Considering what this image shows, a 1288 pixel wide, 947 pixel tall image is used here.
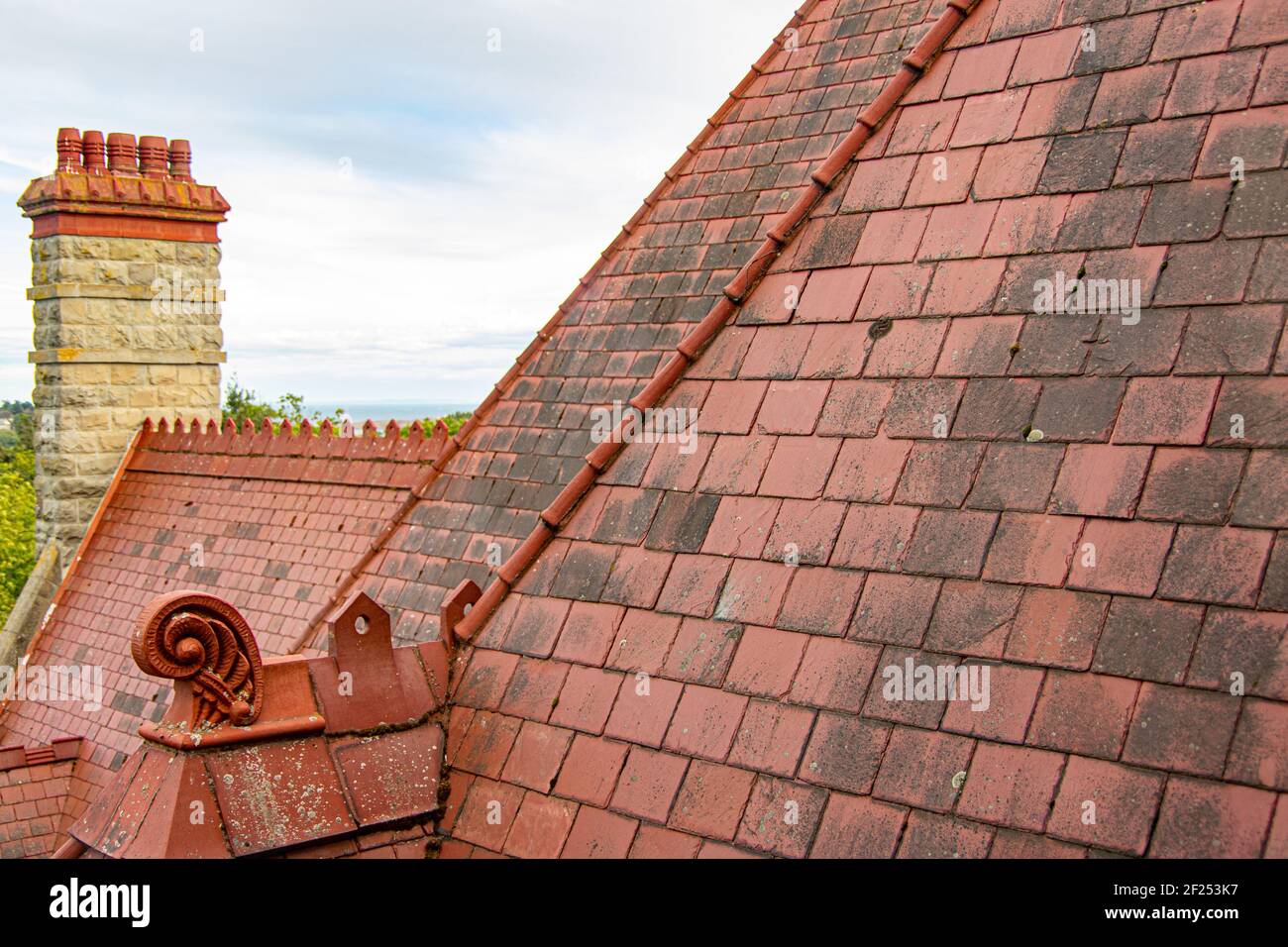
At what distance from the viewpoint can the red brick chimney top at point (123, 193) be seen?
15891 mm

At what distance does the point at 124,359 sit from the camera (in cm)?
1656

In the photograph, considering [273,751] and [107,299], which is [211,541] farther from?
[273,751]

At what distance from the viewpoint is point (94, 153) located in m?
16.2

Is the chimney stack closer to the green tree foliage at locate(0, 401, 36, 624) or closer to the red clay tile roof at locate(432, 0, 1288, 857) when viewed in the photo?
the green tree foliage at locate(0, 401, 36, 624)

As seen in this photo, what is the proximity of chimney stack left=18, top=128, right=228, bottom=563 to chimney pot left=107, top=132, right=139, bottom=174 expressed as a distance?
13 millimetres

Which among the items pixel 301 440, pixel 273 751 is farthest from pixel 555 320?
pixel 273 751

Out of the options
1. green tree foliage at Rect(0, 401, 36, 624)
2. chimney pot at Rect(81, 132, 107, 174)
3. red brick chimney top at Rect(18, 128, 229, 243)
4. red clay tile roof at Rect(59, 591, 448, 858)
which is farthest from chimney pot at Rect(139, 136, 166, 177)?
red clay tile roof at Rect(59, 591, 448, 858)

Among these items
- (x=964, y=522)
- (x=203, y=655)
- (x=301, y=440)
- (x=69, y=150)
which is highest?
(x=69, y=150)

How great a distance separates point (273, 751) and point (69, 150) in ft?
44.2

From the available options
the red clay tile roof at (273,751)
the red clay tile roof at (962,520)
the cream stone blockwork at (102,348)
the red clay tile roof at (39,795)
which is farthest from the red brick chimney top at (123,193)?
the red clay tile roof at (962,520)

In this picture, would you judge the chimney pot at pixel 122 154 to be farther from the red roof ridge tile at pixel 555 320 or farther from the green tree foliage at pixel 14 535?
the red roof ridge tile at pixel 555 320

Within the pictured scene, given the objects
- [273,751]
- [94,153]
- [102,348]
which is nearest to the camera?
[273,751]

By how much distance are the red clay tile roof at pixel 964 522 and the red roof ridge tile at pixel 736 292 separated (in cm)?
2
